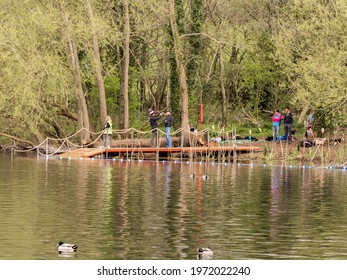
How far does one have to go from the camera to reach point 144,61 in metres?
72.7

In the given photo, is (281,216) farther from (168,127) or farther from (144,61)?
(144,61)

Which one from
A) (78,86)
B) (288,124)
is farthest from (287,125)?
(78,86)

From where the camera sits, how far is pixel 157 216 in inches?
1102

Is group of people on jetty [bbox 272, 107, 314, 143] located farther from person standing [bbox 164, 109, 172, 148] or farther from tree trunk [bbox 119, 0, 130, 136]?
tree trunk [bbox 119, 0, 130, 136]

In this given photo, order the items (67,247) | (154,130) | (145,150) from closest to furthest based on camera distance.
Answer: (67,247) → (145,150) → (154,130)

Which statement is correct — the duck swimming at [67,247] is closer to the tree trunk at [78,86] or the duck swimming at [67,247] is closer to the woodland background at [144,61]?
the woodland background at [144,61]

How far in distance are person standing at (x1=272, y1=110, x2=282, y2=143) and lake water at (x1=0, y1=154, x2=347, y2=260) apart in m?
14.6

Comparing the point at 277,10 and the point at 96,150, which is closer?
the point at 96,150

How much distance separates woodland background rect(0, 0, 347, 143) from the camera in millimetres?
56406

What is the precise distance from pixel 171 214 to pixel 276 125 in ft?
106

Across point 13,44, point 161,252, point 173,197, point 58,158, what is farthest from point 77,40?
point 161,252

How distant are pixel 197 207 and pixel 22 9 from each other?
34528mm

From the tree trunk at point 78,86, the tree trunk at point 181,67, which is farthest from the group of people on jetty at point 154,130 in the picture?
the tree trunk at point 181,67
